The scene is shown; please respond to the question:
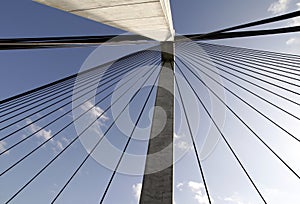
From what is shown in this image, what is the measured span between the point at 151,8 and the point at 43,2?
63.2 inches

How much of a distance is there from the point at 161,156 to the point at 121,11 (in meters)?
2.78

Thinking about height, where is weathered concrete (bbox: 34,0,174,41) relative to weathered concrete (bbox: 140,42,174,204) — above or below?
above

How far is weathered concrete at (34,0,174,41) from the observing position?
4.18 m

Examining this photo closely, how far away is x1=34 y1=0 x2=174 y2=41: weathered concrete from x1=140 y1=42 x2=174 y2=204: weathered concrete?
7.11 feet

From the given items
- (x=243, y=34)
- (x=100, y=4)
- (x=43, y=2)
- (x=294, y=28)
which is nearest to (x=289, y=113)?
(x=294, y=28)

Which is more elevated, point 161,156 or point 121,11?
point 121,11

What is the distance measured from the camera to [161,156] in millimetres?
5531

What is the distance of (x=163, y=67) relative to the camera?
8.86 meters

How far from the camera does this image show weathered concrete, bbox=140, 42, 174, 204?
471 cm

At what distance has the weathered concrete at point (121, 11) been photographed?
13.7ft

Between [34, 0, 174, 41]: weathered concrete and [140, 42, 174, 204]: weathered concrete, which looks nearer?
[34, 0, 174, 41]: weathered concrete

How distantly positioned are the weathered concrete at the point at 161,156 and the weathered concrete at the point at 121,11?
2.17m

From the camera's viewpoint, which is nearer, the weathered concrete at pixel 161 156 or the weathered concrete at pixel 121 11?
the weathered concrete at pixel 121 11

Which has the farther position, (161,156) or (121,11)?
(161,156)
